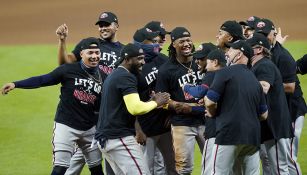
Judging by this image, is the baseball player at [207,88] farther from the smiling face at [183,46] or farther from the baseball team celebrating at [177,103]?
the smiling face at [183,46]

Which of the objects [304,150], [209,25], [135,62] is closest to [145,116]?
[135,62]

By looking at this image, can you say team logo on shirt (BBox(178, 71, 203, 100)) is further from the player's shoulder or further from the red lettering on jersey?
the red lettering on jersey

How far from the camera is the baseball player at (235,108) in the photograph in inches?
277

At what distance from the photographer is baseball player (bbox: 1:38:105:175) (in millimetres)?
8391

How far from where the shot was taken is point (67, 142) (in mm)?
8438

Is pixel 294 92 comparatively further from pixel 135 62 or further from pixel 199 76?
pixel 135 62

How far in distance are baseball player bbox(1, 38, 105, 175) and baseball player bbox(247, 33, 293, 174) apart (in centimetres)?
198

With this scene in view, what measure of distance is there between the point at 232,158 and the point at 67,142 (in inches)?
87.7

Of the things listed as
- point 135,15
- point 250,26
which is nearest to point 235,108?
point 250,26

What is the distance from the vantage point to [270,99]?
25.3 ft

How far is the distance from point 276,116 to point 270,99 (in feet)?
0.64

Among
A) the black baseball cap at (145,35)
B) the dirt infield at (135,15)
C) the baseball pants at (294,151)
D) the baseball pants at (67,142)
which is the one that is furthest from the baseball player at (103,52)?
the dirt infield at (135,15)

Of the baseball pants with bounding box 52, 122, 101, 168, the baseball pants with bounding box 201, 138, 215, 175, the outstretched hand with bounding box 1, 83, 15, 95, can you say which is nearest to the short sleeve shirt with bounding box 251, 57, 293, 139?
the baseball pants with bounding box 201, 138, 215, 175

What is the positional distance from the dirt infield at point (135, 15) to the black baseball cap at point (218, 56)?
35.2 feet
